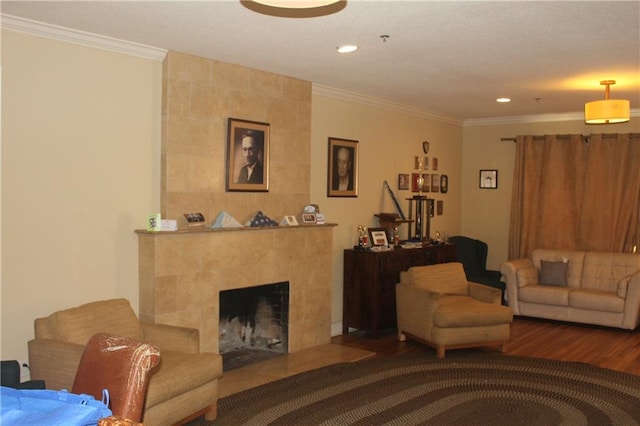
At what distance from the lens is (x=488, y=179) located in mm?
8414

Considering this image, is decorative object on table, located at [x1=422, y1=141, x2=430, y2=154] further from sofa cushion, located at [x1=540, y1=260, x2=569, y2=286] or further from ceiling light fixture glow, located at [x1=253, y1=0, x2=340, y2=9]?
ceiling light fixture glow, located at [x1=253, y1=0, x2=340, y2=9]

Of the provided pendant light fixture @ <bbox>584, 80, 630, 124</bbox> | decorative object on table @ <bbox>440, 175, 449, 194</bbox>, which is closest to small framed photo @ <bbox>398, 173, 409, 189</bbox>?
decorative object on table @ <bbox>440, 175, 449, 194</bbox>

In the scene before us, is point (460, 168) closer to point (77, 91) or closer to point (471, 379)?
point (471, 379)

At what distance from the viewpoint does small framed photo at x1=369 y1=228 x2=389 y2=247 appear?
21.3 ft

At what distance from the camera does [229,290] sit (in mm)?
4969

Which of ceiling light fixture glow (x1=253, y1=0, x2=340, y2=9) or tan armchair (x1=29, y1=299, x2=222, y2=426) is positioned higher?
ceiling light fixture glow (x1=253, y1=0, x2=340, y2=9)

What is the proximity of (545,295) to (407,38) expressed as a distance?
163 inches

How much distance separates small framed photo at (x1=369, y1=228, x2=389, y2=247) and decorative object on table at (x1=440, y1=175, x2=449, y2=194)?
6.01 ft

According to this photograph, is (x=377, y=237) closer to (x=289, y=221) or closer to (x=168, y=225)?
(x=289, y=221)

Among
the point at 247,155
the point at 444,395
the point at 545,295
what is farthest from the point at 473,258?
the point at 247,155

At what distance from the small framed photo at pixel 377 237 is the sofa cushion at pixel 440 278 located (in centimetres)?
60

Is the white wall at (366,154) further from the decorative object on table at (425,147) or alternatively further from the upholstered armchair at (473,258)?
the upholstered armchair at (473,258)

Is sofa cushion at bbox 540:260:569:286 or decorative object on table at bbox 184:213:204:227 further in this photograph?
sofa cushion at bbox 540:260:569:286

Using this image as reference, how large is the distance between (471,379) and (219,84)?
317cm
